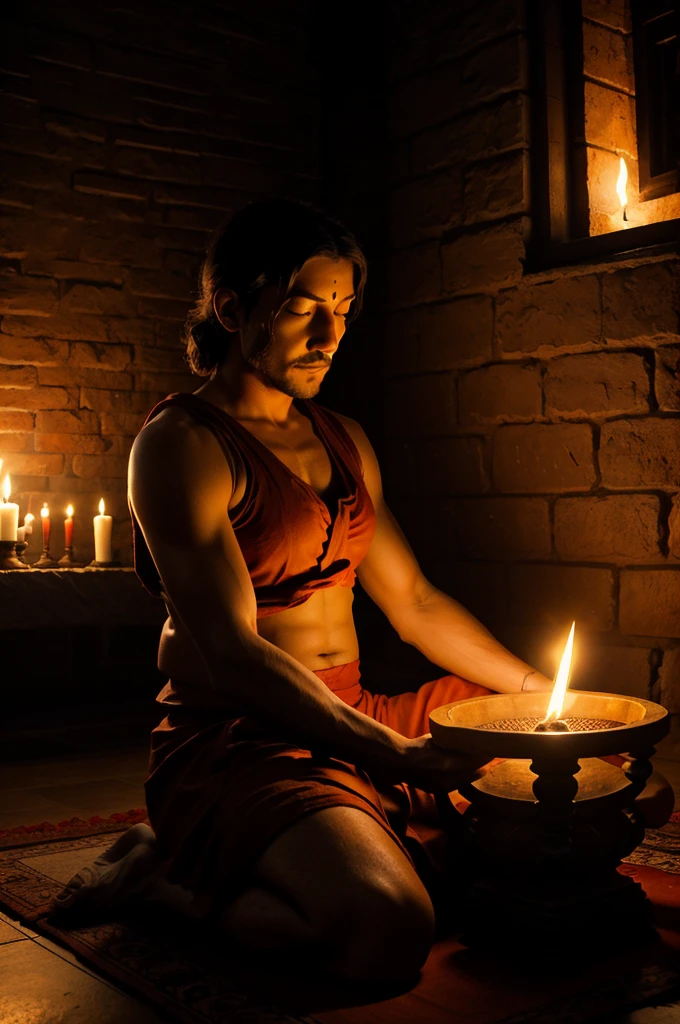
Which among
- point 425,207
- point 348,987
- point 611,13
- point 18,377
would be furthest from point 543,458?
point 348,987

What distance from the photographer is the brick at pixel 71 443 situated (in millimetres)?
5023

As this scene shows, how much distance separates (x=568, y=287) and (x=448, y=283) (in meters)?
0.64

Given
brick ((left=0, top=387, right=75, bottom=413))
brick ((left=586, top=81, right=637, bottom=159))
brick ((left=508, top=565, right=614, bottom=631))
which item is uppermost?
brick ((left=586, top=81, right=637, bottom=159))

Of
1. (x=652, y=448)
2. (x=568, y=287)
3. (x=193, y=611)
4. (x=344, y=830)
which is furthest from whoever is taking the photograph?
(x=568, y=287)

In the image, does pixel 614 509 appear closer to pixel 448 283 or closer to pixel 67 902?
pixel 448 283

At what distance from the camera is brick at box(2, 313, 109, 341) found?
4.95 m

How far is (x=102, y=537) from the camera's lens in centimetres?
481

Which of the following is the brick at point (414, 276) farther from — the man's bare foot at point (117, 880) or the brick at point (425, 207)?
the man's bare foot at point (117, 880)

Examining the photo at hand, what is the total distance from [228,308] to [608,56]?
2666 millimetres

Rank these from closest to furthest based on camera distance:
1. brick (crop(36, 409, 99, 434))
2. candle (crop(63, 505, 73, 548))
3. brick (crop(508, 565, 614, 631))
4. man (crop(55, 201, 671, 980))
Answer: man (crop(55, 201, 671, 980))
brick (crop(508, 565, 614, 631))
candle (crop(63, 505, 73, 548))
brick (crop(36, 409, 99, 434))

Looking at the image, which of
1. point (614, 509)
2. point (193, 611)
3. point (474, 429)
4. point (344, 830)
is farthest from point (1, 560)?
point (344, 830)

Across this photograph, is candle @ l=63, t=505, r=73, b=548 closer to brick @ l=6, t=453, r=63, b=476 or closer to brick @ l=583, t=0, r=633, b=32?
brick @ l=6, t=453, r=63, b=476

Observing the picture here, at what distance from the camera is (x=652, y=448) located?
13.0 ft

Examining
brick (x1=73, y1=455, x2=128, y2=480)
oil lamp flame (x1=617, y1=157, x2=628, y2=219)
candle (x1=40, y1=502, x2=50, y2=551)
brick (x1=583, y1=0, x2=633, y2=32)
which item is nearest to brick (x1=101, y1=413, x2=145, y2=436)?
brick (x1=73, y1=455, x2=128, y2=480)
